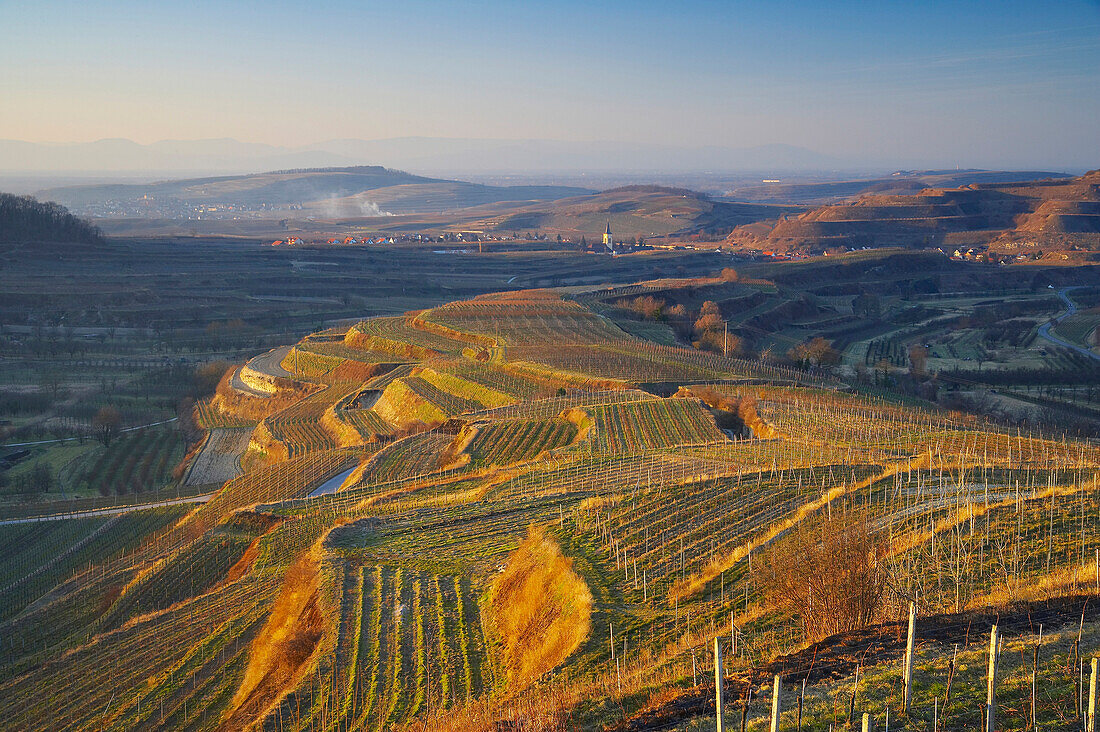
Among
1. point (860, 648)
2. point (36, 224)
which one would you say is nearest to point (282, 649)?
point (860, 648)

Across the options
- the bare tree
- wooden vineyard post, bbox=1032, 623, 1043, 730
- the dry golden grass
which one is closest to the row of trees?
the dry golden grass

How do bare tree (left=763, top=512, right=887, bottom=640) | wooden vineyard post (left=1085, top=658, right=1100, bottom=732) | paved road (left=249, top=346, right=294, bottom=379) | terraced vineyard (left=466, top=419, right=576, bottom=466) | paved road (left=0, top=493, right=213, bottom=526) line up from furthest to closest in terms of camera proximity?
1. paved road (left=249, top=346, right=294, bottom=379)
2. terraced vineyard (left=466, top=419, right=576, bottom=466)
3. paved road (left=0, top=493, right=213, bottom=526)
4. bare tree (left=763, top=512, right=887, bottom=640)
5. wooden vineyard post (left=1085, top=658, right=1100, bottom=732)

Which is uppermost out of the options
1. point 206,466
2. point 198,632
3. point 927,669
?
point 927,669

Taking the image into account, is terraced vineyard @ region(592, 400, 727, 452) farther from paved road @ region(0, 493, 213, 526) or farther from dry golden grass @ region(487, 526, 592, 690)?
paved road @ region(0, 493, 213, 526)

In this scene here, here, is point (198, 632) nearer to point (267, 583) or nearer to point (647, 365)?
point (267, 583)

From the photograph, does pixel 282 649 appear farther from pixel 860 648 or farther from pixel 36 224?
pixel 36 224

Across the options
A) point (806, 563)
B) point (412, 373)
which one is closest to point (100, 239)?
point (412, 373)
